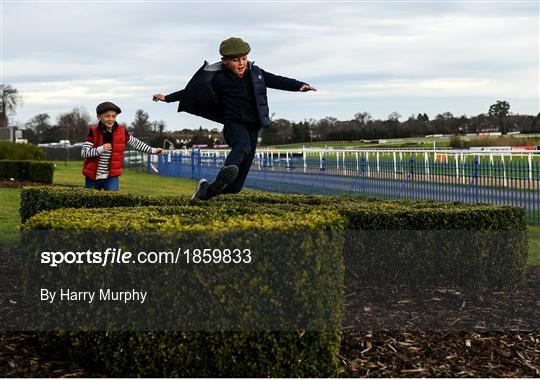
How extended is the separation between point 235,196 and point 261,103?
4.65ft

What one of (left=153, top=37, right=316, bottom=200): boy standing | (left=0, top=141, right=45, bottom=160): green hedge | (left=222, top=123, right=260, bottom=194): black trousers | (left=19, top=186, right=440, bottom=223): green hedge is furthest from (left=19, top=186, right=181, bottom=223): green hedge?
(left=0, top=141, right=45, bottom=160): green hedge

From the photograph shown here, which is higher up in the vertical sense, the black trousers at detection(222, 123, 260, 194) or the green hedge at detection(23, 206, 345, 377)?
the black trousers at detection(222, 123, 260, 194)

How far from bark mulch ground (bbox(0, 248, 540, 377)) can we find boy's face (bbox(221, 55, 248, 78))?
7.64 feet

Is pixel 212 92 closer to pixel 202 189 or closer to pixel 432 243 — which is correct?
pixel 202 189

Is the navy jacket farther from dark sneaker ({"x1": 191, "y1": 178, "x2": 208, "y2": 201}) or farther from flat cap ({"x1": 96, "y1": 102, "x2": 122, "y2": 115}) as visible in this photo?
flat cap ({"x1": 96, "y1": 102, "x2": 122, "y2": 115})

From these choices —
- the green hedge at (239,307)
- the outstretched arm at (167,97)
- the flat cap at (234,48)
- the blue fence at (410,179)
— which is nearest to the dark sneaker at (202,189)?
the outstretched arm at (167,97)

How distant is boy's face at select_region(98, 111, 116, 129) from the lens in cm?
1042

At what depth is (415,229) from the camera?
708 cm

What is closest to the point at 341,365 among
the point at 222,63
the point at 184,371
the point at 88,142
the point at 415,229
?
the point at 184,371

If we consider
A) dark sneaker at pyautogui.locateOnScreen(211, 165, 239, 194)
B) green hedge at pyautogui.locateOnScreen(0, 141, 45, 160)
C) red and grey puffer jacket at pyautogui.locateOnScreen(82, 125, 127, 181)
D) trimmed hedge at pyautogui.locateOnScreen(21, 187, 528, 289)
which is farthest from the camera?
green hedge at pyautogui.locateOnScreen(0, 141, 45, 160)

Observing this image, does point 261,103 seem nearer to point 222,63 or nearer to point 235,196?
point 222,63

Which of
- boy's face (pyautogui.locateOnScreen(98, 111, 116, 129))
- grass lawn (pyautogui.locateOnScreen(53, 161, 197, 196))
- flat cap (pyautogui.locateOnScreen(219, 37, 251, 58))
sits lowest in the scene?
grass lawn (pyautogui.locateOnScreen(53, 161, 197, 196))

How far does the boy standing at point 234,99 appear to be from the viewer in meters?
7.54

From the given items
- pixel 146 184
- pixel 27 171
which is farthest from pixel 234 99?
pixel 146 184
